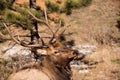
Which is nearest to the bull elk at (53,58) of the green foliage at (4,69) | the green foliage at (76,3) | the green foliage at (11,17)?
the green foliage at (11,17)

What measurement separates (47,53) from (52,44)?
0.16 m

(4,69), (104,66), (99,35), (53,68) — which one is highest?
(53,68)

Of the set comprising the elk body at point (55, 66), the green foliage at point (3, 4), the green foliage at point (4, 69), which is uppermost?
the green foliage at point (3, 4)

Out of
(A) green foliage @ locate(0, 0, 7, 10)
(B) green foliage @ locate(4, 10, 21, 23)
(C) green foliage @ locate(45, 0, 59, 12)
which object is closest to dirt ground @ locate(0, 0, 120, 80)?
(C) green foliage @ locate(45, 0, 59, 12)

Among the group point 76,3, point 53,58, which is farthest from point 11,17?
point 53,58

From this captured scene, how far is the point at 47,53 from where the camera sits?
6.61 meters

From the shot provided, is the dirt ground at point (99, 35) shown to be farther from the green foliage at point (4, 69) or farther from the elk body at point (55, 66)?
the elk body at point (55, 66)

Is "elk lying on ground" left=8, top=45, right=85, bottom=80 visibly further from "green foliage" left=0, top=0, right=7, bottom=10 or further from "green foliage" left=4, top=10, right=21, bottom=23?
"green foliage" left=0, top=0, right=7, bottom=10

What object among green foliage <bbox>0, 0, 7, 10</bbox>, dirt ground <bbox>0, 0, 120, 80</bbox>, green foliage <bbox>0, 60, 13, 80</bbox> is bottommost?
dirt ground <bbox>0, 0, 120, 80</bbox>

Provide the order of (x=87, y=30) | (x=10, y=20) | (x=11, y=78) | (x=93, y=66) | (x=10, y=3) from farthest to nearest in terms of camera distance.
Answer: (x=87, y=30) → (x=93, y=66) → (x=10, y=3) → (x=10, y=20) → (x=11, y=78)

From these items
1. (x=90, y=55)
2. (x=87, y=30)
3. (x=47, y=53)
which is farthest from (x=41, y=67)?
(x=87, y=30)

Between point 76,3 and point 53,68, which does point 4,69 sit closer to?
point 76,3

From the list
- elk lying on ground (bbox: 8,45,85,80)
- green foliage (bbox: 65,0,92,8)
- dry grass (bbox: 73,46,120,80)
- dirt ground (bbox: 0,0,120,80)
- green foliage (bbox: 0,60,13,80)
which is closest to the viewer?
elk lying on ground (bbox: 8,45,85,80)

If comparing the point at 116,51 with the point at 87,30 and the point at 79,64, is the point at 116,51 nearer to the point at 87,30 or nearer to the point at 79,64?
the point at 79,64
